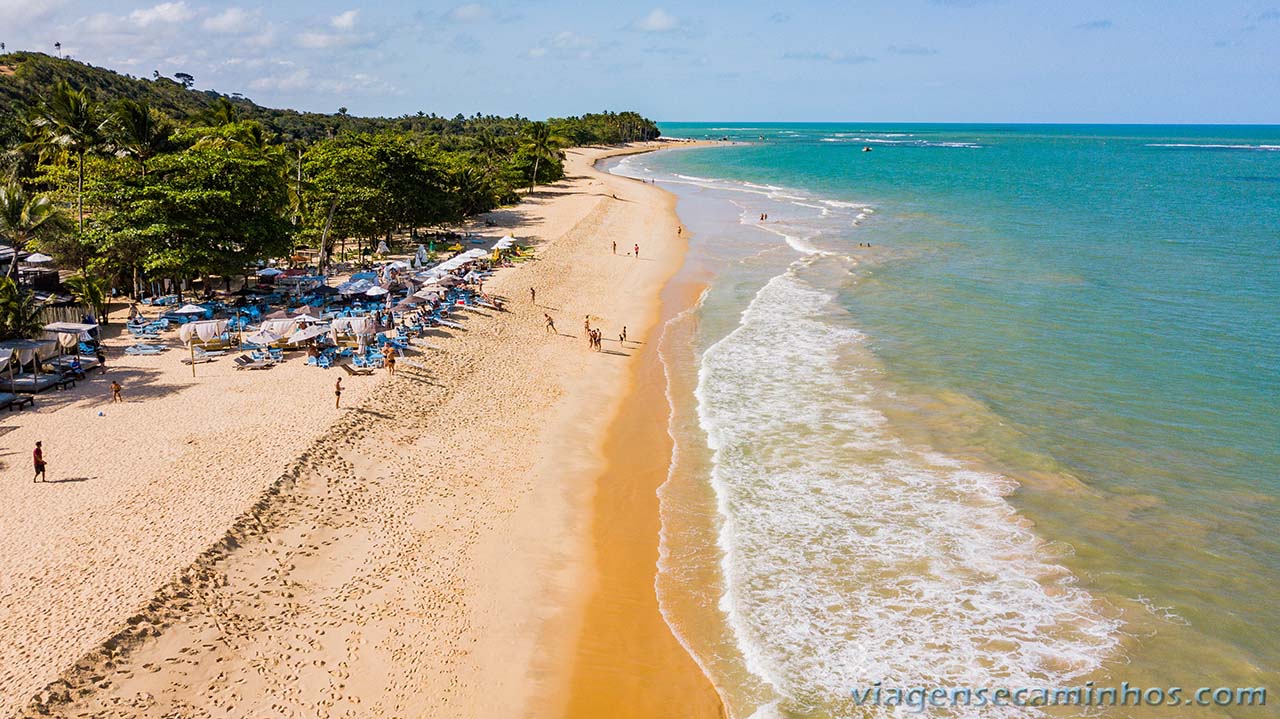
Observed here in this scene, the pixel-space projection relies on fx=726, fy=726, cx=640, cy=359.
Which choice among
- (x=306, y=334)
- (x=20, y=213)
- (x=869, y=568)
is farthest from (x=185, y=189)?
(x=869, y=568)

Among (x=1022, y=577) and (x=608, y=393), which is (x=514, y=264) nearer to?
(x=608, y=393)

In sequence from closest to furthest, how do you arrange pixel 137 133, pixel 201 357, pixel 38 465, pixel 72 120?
pixel 38 465 → pixel 201 357 → pixel 72 120 → pixel 137 133

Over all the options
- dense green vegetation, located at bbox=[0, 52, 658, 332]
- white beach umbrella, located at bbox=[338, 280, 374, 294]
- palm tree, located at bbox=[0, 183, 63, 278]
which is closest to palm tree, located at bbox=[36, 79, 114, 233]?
dense green vegetation, located at bbox=[0, 52, 658, 332]

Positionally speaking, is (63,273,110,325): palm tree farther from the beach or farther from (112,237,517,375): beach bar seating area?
the beach

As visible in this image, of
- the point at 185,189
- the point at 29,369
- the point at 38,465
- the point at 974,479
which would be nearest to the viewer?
the point at 38,465

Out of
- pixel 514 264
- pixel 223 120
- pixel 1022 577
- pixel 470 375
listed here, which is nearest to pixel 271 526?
pixel 470 375

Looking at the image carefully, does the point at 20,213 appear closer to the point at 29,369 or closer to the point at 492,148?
the point at 29,369
